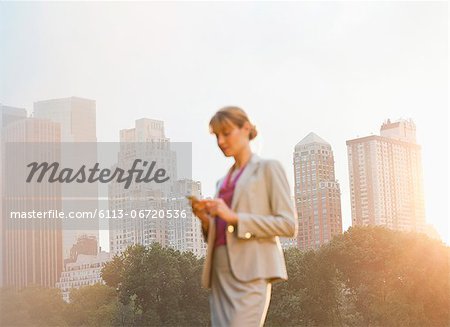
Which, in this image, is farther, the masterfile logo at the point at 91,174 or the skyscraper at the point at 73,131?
the masterfile logo at the point at 91,174

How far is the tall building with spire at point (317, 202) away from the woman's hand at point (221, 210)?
938 inches

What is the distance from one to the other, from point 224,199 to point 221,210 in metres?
0.15

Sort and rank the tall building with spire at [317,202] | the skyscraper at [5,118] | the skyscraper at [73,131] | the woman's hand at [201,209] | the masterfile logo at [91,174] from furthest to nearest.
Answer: the tall building with spire at [317,202]
the masterfile logo at [91,174]
the skyscraper at [73,131]
the skyscraper at [5,118]
the woman's hand at [201,209]

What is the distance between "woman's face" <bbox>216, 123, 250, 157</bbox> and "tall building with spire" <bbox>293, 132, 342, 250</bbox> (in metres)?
23.7

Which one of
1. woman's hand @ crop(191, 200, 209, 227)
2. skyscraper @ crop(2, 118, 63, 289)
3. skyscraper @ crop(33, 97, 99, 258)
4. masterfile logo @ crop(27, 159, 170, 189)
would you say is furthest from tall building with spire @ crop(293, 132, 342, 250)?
woman's hand @ crop(191, 200, 209, 227)

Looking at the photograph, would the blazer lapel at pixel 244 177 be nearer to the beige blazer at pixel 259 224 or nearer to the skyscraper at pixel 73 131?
the beige blazer at pixel 259 224

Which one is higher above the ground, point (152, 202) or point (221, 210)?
point (152, 202)

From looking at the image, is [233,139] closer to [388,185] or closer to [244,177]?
[244,177]

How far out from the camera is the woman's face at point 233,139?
2.12 metres

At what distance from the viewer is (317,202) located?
2720 centimetres

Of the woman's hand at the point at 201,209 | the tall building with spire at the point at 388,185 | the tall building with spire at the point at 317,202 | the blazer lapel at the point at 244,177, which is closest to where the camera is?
the woman's hand at the point at 201,209

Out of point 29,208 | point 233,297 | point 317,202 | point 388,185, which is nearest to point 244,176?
point 233,297

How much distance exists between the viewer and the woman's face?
2123 mm

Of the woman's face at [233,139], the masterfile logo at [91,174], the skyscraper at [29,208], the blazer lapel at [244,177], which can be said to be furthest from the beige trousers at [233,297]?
the masterfile logo at [91,174]
